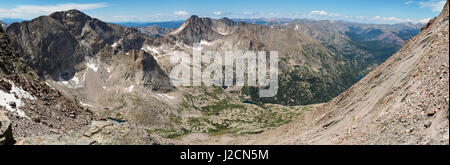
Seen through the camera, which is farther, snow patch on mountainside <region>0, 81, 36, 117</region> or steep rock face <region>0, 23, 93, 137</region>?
snow patch on mountainside <region>0, 81, 36, 117</region>

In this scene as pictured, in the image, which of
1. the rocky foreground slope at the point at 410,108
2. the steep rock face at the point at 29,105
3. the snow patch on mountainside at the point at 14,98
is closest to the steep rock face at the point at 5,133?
the steep rock face at the point at 29,105

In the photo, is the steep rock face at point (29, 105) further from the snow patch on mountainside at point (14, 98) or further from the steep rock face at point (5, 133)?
the steep rock face at point (5, 133)

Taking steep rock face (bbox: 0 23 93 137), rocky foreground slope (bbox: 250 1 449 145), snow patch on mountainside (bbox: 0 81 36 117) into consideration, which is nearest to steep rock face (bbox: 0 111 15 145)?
steep rock face (bbox: 0 23 93 137)

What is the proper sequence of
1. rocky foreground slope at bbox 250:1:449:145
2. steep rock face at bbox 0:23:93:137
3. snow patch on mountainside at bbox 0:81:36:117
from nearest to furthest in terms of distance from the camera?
rocky foreground slope at bbox 250:1:449:145 < steep rock face at bbox 0:23:93:137 < snow patch on mountainside at bbox 0:81:36:117

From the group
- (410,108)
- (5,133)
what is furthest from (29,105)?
(410,108)

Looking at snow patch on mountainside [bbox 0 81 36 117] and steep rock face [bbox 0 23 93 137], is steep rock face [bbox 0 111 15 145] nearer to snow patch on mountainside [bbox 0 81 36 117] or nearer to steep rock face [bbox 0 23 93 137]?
steep rock face [bbox 0 23 93 137]

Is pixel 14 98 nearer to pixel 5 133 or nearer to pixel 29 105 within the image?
pixel 29 105
